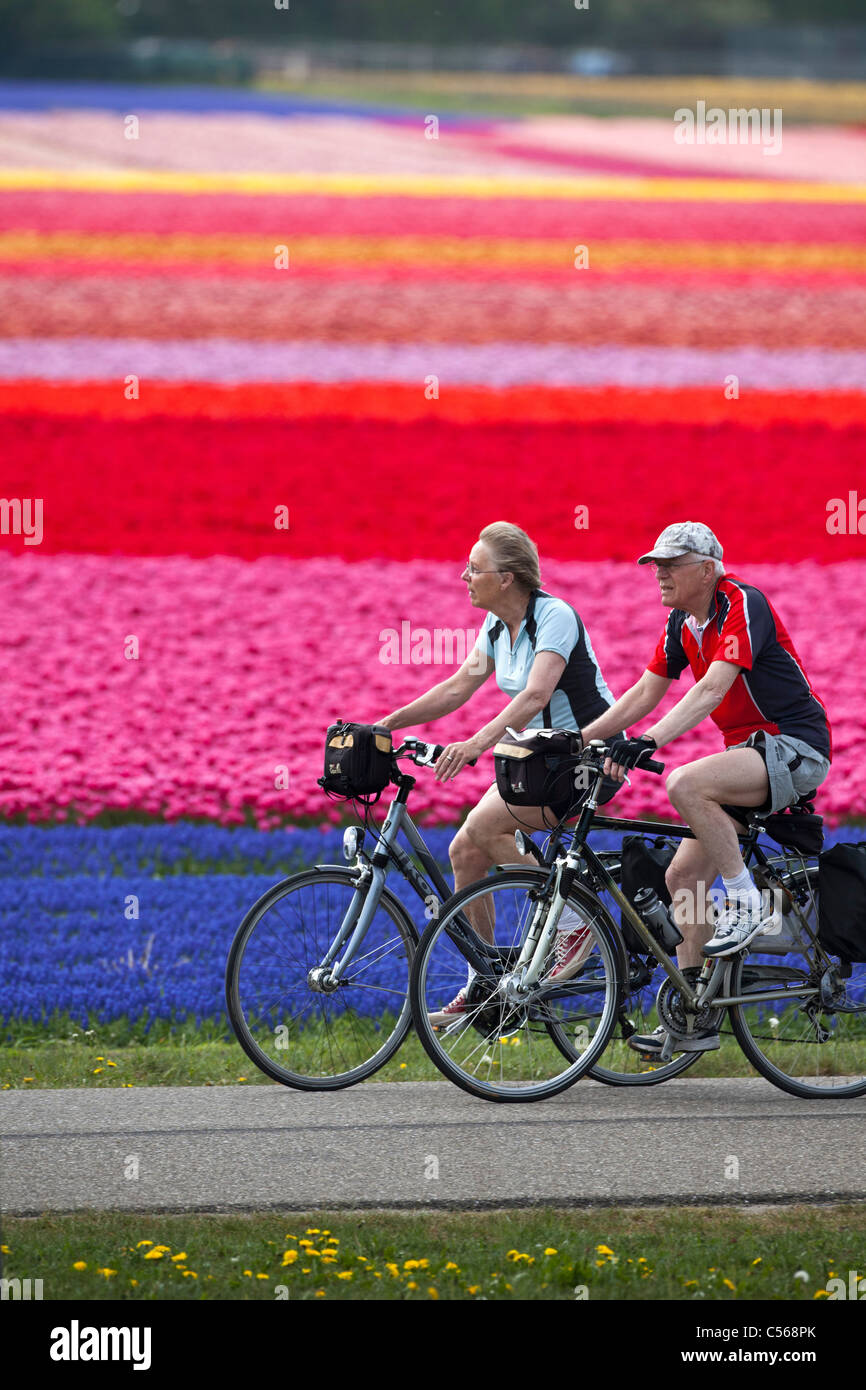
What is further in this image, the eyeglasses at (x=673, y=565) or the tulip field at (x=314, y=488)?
→ the tulip field at (x=314, y=488)

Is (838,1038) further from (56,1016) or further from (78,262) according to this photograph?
(78,262)

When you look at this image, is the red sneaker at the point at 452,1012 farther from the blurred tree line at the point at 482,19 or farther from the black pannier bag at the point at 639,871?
the blurred tree line at the point at 482,19

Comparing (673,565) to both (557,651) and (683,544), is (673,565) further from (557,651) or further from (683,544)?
(557,651)

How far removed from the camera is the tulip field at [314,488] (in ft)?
29.2

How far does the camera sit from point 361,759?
5730 mm

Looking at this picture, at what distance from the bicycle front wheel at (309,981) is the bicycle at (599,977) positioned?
0.72 feet

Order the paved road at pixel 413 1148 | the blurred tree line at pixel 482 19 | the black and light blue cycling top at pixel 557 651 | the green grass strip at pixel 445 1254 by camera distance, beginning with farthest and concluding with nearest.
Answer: the blurred tree line at pixel 482 19
the black and light blue cycling top at pixel 557 651
the paved road at pixel 413 1148
the green grass strip at pixel 445 1254

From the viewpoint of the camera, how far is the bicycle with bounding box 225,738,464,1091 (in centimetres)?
570

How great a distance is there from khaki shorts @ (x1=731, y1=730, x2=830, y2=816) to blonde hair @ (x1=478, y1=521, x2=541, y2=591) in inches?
34.8

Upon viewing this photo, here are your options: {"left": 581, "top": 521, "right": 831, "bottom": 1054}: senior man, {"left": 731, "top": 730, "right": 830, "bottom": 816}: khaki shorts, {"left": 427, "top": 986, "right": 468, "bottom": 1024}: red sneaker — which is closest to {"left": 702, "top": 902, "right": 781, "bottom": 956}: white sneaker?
{"left": 581, "top": 521, "right": 831, "bottom": 1054}: senior man

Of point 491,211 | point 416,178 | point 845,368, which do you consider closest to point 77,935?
point 845,368

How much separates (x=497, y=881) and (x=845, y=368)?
12246 mm

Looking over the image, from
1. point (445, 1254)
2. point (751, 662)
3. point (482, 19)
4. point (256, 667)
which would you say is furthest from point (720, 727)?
point (482, 19)

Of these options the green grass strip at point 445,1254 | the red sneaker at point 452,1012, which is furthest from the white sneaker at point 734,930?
the green grass strip at point 445,1254
